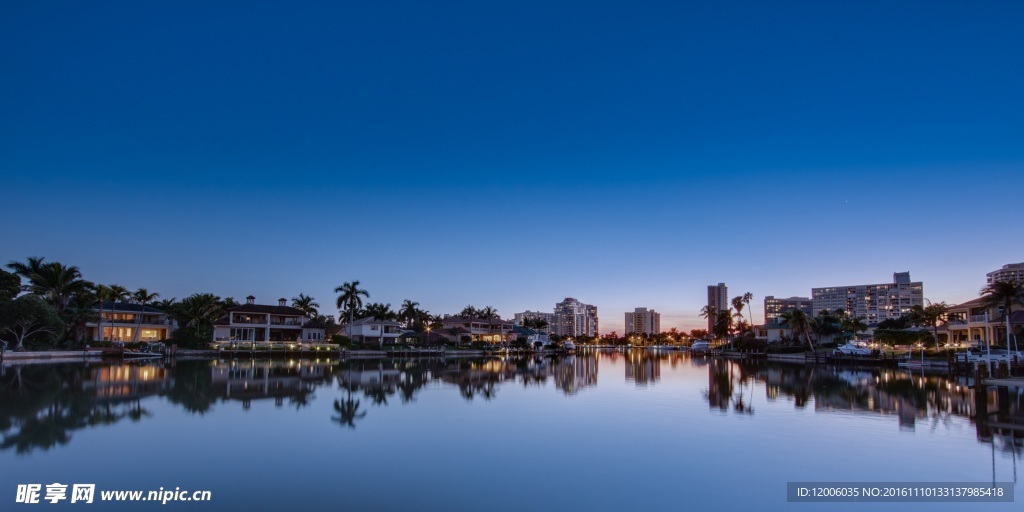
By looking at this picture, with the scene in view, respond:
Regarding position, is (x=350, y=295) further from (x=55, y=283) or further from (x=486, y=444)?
(x=486, y=444)

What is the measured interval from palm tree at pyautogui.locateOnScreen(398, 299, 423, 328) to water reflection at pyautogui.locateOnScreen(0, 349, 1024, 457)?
74.8 meters

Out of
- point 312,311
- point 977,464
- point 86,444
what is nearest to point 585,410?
point 977,464

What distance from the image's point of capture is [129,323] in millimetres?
72000

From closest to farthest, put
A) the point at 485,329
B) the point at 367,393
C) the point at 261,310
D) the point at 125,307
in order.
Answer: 1. the point at 367,393
2. the point at 125,307
3. the point at 261,310
4. the point at 485,329

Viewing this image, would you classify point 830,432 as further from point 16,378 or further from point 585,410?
point 16,378

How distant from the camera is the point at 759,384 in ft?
130

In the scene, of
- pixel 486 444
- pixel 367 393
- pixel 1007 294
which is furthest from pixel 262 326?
pixel 1007 294

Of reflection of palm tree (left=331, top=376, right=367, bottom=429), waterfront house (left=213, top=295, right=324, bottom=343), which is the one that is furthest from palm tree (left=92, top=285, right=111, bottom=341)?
reflection of palm tree (left=331, top=376, right=367, bottom=429)

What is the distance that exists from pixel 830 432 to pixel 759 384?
2045 centimetres

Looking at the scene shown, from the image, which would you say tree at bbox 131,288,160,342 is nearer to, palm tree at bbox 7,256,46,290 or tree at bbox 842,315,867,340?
palm tree at bbox 7,256,46,290

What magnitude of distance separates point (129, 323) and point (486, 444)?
232 ft

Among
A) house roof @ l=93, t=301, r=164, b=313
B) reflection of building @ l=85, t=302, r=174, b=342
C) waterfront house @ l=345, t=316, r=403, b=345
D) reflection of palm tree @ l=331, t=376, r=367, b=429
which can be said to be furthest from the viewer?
waterfront house @ l=345, t=316, r=403, b=345

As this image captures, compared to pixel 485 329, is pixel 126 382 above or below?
below

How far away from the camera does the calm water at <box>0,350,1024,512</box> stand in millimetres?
12789
